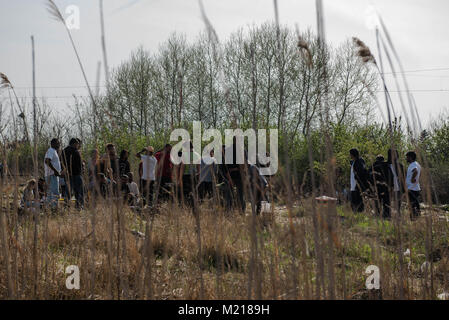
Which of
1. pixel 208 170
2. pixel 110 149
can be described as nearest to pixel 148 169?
pixel 110 149

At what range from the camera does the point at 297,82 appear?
17.4 metres

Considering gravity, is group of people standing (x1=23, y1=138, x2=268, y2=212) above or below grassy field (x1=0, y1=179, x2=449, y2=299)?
above

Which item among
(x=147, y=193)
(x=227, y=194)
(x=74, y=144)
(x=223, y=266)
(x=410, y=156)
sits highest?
(x=74, y=144)

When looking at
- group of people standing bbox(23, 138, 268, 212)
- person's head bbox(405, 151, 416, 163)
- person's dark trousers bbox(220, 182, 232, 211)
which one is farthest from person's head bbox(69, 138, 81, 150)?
person's head bbox(405, 151, 416, 163)

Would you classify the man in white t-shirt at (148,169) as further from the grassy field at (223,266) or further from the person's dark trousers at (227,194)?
the person's dark trousers at (227,194)

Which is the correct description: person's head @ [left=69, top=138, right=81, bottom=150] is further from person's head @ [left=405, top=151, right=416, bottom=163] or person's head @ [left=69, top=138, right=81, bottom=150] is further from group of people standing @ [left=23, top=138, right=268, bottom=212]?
person's head @ [left=405, top=151, right=416, bottom=163]

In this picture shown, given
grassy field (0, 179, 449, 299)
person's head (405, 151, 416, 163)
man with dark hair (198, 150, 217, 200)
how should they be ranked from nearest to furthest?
grassy field (0, 179, 449, 299) → man with dark hair (198, 150, 217, 200) → person's head (405, 151, 416, 163)

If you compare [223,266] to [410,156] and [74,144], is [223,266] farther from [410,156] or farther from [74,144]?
[410,156]

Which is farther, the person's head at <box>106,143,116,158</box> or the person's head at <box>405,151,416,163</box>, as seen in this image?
the person's head at <box>405,151,416,163</box>

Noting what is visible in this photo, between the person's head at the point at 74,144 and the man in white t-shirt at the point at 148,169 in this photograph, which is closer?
the man in white t-shirt at the point at 148,169

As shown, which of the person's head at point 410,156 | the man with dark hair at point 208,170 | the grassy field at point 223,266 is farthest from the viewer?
the person's head at point 410,156

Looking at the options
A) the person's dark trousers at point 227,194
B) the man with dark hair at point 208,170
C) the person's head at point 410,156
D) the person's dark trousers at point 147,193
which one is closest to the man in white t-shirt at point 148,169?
the person's dark trousers at point 147,193
